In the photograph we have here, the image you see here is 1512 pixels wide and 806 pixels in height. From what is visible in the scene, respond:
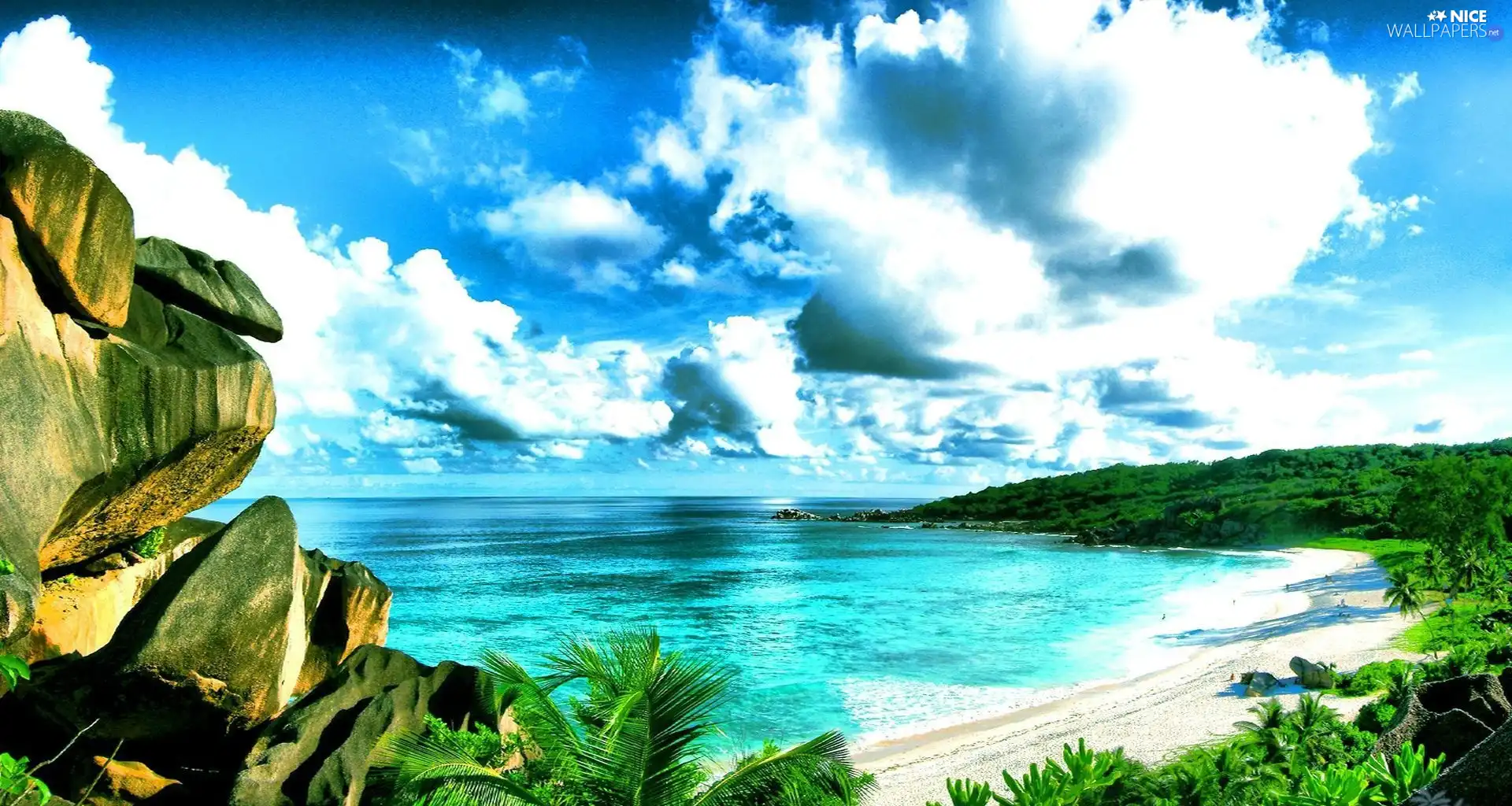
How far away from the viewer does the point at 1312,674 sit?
23.0 m

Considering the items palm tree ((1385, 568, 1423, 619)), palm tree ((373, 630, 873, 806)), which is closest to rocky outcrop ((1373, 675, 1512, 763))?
palm tree ((373, 630, 873, 806))

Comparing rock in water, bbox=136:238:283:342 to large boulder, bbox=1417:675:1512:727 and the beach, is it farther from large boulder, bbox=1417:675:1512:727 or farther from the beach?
large boulder, bbox=1417:675:1512:727

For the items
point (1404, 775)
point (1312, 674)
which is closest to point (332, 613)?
A: point (1404, 775)

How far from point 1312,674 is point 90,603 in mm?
30483

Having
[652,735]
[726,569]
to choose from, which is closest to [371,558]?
[726,569]

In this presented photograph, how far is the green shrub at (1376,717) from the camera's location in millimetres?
15781

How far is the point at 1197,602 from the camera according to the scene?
48.3m

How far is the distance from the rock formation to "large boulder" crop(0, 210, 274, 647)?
33 millimetres

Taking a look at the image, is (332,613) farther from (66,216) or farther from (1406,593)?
(1406,593)

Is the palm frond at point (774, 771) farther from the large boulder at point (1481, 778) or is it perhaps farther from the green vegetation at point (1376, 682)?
the large boulder at point (1481, 778)

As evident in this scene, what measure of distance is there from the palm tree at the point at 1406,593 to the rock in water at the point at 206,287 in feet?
131

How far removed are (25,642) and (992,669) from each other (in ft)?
100

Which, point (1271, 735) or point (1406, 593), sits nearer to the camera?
point (1271, 735)

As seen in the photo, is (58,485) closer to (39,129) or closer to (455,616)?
(39,129)
